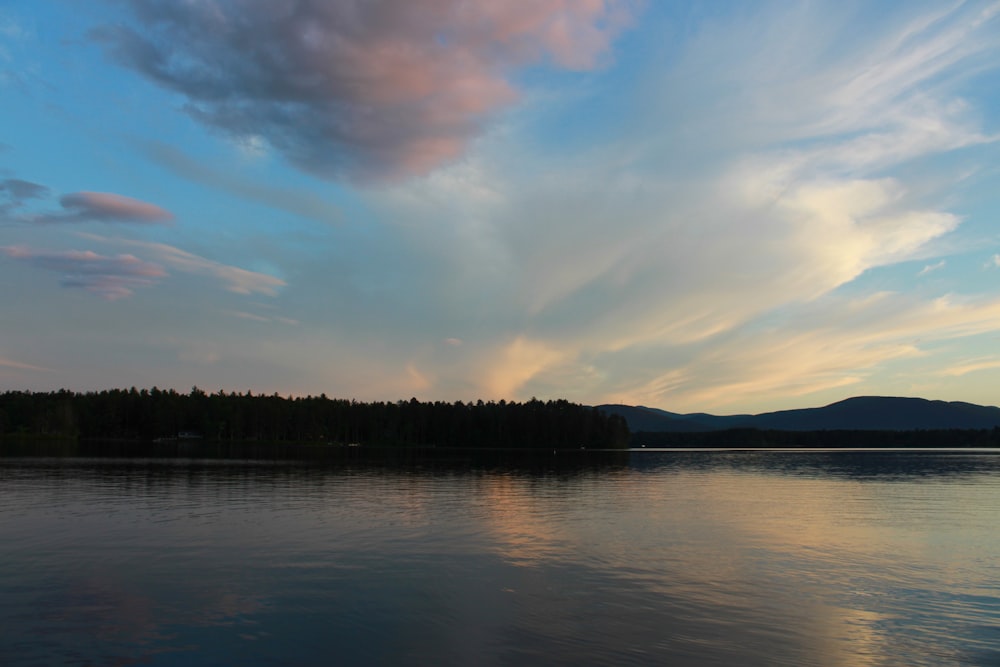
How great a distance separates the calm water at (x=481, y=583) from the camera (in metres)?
21.5

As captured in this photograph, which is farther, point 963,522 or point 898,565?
point 963,522

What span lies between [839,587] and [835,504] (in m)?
42.7

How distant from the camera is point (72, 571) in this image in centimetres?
3055

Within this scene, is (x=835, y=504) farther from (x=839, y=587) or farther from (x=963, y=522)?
(x=839, y=587)

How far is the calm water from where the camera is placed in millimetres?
21531

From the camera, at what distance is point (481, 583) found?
99.5 ft

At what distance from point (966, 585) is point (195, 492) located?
62754mm

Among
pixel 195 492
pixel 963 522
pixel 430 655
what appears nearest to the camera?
pixel 430 655

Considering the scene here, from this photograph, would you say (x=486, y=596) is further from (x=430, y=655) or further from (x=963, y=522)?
(x=963, y=522)

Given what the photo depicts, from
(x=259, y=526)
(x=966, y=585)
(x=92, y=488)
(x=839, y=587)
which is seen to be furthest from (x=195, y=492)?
(x=966, y=585)

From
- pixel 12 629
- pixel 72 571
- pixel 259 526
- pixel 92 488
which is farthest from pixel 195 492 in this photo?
pixel 12 629

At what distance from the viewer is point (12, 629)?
22031mm

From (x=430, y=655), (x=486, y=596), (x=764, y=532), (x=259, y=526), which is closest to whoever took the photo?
(x=430, y=655)

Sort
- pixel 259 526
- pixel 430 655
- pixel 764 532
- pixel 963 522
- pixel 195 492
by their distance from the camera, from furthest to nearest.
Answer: pixel 195 492 → pixel 963 522 → pixel 764 532 → pixel 259 526 → pixel 430 655
